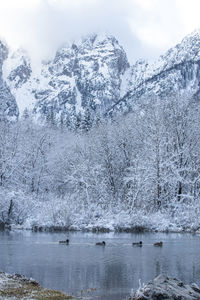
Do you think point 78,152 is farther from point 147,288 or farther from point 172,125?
point 147,288

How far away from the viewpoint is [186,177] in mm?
48469

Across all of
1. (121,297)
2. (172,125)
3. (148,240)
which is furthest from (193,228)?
(121,297)

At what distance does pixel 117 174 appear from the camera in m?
54.9

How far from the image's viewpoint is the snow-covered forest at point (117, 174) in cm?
4147

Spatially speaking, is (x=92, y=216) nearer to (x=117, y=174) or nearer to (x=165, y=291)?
(x=117, y=174)

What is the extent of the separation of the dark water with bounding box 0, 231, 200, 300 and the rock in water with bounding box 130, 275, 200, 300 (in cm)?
130

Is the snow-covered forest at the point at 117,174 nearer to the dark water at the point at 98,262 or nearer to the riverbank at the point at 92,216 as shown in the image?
the riverbank at the point at 92,216

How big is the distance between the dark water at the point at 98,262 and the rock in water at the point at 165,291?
130 cm

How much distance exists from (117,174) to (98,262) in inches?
1298

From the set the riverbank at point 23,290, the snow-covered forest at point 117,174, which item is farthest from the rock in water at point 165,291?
the snow-covered forest at point 117,174

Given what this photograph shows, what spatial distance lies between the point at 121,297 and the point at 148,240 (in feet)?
54.8

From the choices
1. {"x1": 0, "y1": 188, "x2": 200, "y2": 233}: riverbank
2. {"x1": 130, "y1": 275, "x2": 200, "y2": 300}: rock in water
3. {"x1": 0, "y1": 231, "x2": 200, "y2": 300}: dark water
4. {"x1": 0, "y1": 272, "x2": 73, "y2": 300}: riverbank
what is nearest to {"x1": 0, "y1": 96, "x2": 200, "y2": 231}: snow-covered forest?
{"x1": 0, "y1": 188, "x2": 200, "y2": 233}: riverbank

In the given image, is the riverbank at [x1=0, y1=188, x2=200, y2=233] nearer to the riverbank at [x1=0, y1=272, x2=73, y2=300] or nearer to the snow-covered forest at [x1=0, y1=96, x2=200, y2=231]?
the snow-covered forest at [x1=0, y1=96, x2=200, y2=231]

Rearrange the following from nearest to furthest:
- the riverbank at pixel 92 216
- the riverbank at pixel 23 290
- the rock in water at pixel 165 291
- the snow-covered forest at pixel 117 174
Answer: the rock in water at pixel 165 291 → the riverbank at pixel 23 290 → the riverbank at pixel 92 216 → the snow-covered forest at pixel 117 174
